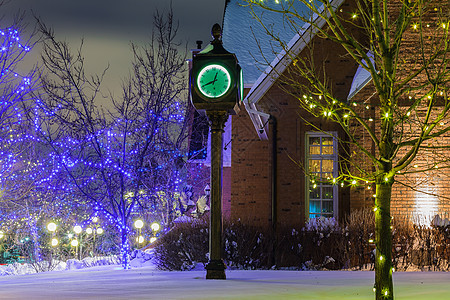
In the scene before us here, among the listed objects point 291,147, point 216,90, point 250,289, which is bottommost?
point 250,289

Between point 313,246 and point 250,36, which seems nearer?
point 313,246

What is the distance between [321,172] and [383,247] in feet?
29.8

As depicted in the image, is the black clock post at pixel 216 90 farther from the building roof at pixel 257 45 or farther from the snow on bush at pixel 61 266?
the snow on bush at pixel 61 266

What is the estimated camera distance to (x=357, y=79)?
14.8 meters

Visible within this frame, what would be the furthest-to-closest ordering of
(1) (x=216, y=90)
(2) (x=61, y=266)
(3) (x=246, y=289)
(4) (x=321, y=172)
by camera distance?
1. (2) (x=61, y=266)
2. (4) (x=321, y=172)
3. (1) (x=216, y=90)
4. (3) (x=246, y=289)

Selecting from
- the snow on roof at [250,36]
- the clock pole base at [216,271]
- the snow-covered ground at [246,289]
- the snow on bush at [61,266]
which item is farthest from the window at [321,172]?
the snow on bush at [61,266]

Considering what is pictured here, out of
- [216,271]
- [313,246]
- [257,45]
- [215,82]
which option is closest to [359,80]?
[313,246]

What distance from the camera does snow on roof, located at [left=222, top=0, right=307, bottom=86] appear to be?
17.5m

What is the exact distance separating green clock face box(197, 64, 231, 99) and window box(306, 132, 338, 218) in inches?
265

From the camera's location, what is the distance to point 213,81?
9.38 meters

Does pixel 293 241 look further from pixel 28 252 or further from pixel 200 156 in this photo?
pixel 28 252

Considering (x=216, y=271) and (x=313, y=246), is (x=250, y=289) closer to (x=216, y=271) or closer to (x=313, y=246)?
(x=216, y=271)

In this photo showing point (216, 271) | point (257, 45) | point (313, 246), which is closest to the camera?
point (216, 271)

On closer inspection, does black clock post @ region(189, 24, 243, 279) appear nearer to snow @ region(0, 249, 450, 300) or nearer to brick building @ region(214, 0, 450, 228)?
snow @ region(0, 249, 450, 300)
